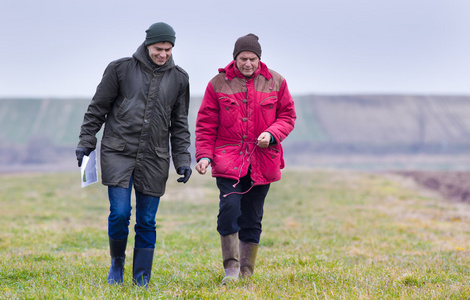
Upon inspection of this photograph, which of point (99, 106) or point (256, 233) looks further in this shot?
point (256, 233)

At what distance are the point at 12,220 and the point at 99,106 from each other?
877 centimetres

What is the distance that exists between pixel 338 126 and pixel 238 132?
266 ft

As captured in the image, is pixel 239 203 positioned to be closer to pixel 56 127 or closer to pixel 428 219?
pixel 428 219

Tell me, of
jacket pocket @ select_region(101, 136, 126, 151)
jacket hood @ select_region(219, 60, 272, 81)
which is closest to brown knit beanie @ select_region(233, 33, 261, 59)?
jacket hood @ select_region(219, 60, 272, 81)

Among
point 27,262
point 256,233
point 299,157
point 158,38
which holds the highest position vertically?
point 158,38

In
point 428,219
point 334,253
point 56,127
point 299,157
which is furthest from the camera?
point 56,127

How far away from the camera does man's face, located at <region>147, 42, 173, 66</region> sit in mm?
5027

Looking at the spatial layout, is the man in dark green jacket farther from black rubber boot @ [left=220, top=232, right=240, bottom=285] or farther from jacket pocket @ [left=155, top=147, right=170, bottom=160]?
black rubber boot @ [left=220, top=232, right=240, bottom=285]

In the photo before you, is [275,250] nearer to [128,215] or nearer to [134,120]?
[128,215]

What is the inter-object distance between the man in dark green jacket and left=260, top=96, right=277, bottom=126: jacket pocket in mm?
875

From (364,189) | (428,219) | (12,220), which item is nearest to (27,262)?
(12,220)

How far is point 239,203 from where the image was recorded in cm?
529

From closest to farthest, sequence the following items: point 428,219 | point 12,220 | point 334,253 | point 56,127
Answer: point 334,253, point 12,220, point 428,219, point 56,127

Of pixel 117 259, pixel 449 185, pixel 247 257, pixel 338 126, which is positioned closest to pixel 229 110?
pixel 247 257
